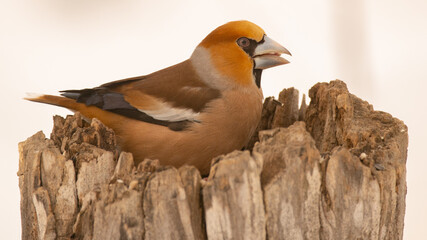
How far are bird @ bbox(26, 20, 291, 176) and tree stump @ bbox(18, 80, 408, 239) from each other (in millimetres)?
280

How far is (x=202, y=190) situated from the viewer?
2008 mm

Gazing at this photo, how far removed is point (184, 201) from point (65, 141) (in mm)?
670

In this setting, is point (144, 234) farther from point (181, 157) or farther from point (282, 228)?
point (181, 157)

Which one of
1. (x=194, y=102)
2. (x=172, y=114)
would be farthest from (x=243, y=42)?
(x=172, y=114)

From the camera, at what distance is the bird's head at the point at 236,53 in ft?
9.49

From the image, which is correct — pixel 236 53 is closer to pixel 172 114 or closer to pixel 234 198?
pixel 172 114

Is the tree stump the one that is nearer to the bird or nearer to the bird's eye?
the bird

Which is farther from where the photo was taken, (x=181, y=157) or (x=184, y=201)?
(x=181, y=157)

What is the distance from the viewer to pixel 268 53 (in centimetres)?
296

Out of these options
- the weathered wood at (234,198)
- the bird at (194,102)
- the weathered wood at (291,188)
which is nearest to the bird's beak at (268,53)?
the bird at (194,102)

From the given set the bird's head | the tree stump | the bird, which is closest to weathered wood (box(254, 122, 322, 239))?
A: the tree stump

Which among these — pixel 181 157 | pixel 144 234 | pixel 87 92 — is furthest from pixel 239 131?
pixel 144 234

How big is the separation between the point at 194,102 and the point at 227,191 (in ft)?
3.04

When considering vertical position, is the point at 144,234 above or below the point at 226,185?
below
